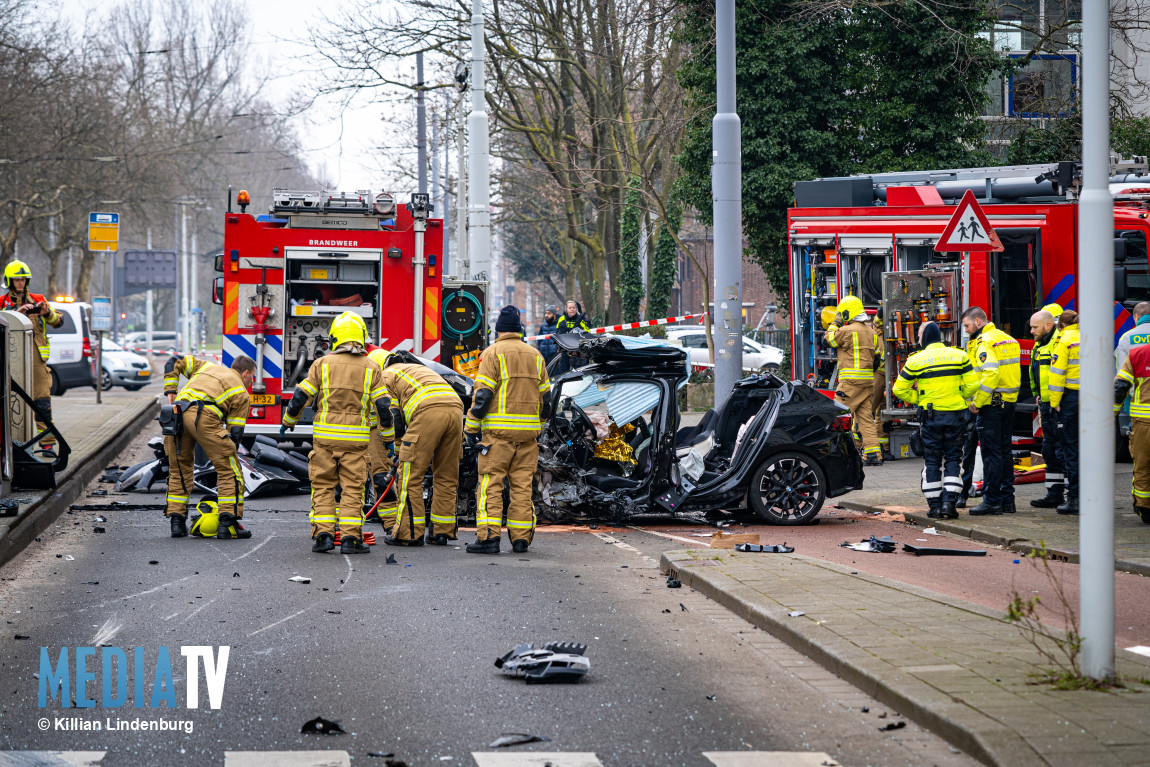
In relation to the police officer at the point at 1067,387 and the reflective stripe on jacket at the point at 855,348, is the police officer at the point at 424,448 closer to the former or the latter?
the police officer at the point at 1067,387

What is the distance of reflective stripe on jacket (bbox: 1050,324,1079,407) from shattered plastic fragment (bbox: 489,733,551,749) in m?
7.54

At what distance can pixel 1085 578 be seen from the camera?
17.3 feet

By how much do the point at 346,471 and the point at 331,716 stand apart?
174 inches

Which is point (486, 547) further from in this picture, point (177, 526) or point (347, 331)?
point (177, 526)

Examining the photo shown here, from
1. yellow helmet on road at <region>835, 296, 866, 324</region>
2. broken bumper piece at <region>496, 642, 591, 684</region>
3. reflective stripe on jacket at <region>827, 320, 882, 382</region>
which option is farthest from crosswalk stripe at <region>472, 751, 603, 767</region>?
yellow helmet on road at <region>835, 296, 866, 324</region>

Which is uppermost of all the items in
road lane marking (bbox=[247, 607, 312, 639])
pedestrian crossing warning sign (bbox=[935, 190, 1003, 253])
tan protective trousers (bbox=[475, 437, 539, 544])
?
pedestrian crossing warning sign (bbox=[935, 190, 1003, 253])

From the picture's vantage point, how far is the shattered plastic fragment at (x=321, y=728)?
5152mm

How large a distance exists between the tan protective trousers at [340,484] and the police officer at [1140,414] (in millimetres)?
6062

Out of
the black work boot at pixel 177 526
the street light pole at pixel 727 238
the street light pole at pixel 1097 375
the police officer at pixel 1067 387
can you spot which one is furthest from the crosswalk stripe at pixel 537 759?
the street light pole at pixel 727 238

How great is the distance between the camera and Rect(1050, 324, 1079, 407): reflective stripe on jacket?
11.1m

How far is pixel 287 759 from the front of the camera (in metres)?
4.81

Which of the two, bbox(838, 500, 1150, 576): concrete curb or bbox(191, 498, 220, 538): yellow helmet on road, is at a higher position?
bbox(191, 498, 220, 538): yellow helmet on road

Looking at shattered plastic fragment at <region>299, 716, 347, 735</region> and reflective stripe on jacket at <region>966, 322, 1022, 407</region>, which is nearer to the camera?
shattered plastic fragment at <region>299, 716, 347, 735</region>

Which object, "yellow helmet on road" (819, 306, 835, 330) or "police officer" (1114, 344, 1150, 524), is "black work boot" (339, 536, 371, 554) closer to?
"police officer" (1114, 344, 1150, 524)
